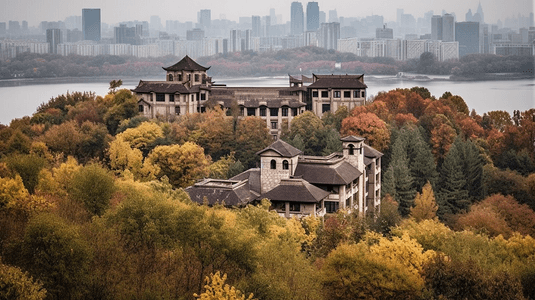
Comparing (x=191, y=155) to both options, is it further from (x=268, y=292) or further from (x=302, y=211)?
(x=268, y=292)

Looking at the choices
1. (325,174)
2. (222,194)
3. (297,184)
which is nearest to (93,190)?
(222,194)

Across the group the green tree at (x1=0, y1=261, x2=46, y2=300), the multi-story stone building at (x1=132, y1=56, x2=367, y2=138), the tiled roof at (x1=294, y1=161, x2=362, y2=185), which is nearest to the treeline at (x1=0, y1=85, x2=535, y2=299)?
the green tree at (x1=0, y1=261, x2=46, y2=300)

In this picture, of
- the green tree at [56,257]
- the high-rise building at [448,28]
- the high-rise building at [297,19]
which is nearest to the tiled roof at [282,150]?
the green tree at [56,257]

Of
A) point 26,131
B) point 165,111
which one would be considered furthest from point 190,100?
point 26,131

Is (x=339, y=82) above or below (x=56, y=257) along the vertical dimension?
above

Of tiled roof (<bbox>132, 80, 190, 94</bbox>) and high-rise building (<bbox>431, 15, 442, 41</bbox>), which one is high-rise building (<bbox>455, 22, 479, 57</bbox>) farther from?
tiled roof (<bbox>132, 80, 190, 94</bbox>)

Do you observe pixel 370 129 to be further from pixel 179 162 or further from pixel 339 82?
pixel 179 162
